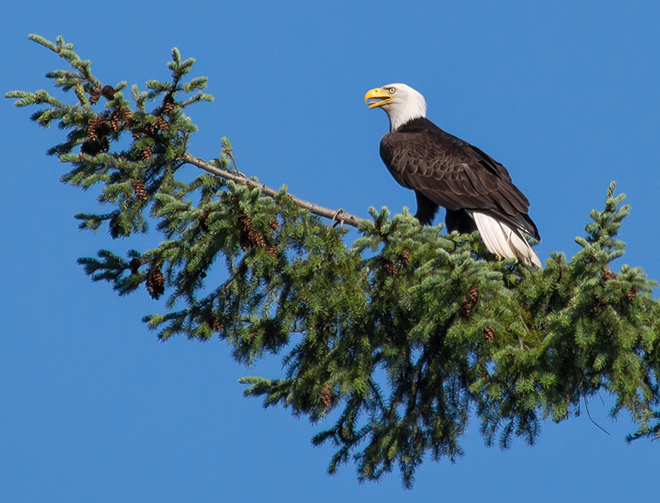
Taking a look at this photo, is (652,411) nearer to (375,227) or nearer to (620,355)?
(620,355)

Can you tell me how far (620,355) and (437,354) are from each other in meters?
1.26

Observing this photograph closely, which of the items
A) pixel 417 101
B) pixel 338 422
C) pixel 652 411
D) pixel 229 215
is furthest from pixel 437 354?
pixel 417 101

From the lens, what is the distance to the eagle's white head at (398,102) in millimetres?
8398

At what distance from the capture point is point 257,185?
5230 mm

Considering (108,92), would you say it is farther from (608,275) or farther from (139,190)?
(608,275)

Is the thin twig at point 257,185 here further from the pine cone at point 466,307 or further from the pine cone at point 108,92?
the pine cone at point 466,307

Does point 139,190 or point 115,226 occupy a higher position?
point 139,190

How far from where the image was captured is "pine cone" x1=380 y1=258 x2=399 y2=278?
14.1 ft

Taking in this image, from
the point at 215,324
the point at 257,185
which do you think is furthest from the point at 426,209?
the point at 215,324

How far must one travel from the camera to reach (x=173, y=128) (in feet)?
16.3

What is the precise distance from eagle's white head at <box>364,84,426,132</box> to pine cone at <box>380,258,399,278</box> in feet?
13.8

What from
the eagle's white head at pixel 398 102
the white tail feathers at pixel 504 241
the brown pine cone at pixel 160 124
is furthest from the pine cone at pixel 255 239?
the eagle's white head at pixel 398 102

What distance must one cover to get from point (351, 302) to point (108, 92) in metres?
1.91

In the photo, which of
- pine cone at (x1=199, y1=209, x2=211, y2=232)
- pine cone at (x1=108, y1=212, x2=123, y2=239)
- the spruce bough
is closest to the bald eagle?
the spruce bough
